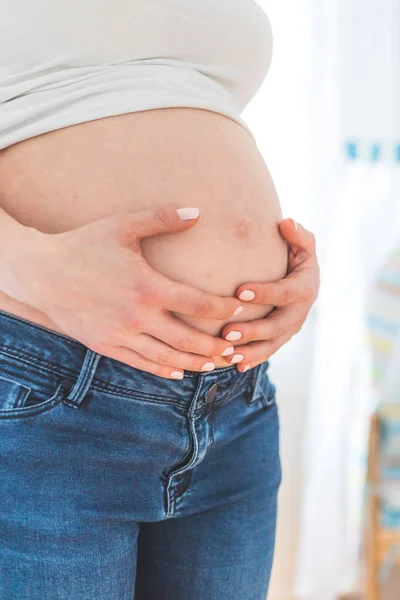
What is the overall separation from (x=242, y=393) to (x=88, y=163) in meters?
0.34

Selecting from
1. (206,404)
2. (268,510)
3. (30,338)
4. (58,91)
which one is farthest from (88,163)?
(268,510)

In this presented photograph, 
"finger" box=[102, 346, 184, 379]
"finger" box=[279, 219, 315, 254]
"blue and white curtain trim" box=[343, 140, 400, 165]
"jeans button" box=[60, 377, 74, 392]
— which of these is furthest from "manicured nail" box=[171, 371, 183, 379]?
"blue and white curtain trim" box=[343, 140, 400, 165]

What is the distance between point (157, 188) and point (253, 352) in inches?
8.4

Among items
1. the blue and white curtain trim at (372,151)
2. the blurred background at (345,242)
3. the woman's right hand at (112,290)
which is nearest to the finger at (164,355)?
the woman's right hand at (112,290)

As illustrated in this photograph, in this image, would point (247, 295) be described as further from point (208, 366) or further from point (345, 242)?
point (345, 242)

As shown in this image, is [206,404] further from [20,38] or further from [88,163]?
[20,38]

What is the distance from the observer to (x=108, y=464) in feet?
2.45

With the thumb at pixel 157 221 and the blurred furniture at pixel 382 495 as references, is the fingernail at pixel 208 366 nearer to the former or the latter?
the thumb at pixel 157 221

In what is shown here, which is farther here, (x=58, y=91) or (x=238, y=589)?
(x=238, y=589)

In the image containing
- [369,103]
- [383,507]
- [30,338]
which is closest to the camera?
[30,338]

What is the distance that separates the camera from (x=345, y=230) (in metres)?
1.72

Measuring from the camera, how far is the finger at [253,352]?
2.57 ft

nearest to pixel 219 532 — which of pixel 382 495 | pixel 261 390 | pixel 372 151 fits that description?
pixel 261 390

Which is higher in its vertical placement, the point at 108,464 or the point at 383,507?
the point at 108,464
